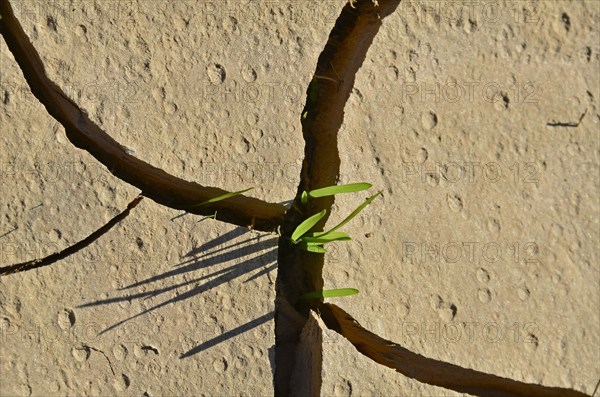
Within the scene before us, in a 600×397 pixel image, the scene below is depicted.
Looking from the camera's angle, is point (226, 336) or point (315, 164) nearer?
point (226, 336)

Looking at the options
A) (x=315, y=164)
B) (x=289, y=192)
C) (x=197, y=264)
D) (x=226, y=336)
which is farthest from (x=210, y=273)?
(x=315, y=164)

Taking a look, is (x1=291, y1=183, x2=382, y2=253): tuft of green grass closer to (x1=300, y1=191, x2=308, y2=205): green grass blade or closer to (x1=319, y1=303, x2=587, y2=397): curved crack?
(x1=300, y1=191, x2=308, y2=205): green grass blade

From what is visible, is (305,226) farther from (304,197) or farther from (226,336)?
(226,336)

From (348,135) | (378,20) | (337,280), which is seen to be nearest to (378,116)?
(348,135)

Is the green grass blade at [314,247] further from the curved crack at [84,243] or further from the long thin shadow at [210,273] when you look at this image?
the curved crack at [84,243]

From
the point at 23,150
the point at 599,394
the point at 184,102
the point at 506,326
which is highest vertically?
the point at 184,102

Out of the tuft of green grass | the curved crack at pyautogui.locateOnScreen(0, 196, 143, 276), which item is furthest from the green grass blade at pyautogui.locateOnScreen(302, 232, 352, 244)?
the curved crack at pyautogui.locateOnScreen(0, 196, 143, 276)

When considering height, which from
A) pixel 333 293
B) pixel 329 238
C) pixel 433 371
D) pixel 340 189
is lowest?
pixel 433 371

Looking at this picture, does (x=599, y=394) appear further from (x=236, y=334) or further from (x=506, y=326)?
(x=236, y=334)
